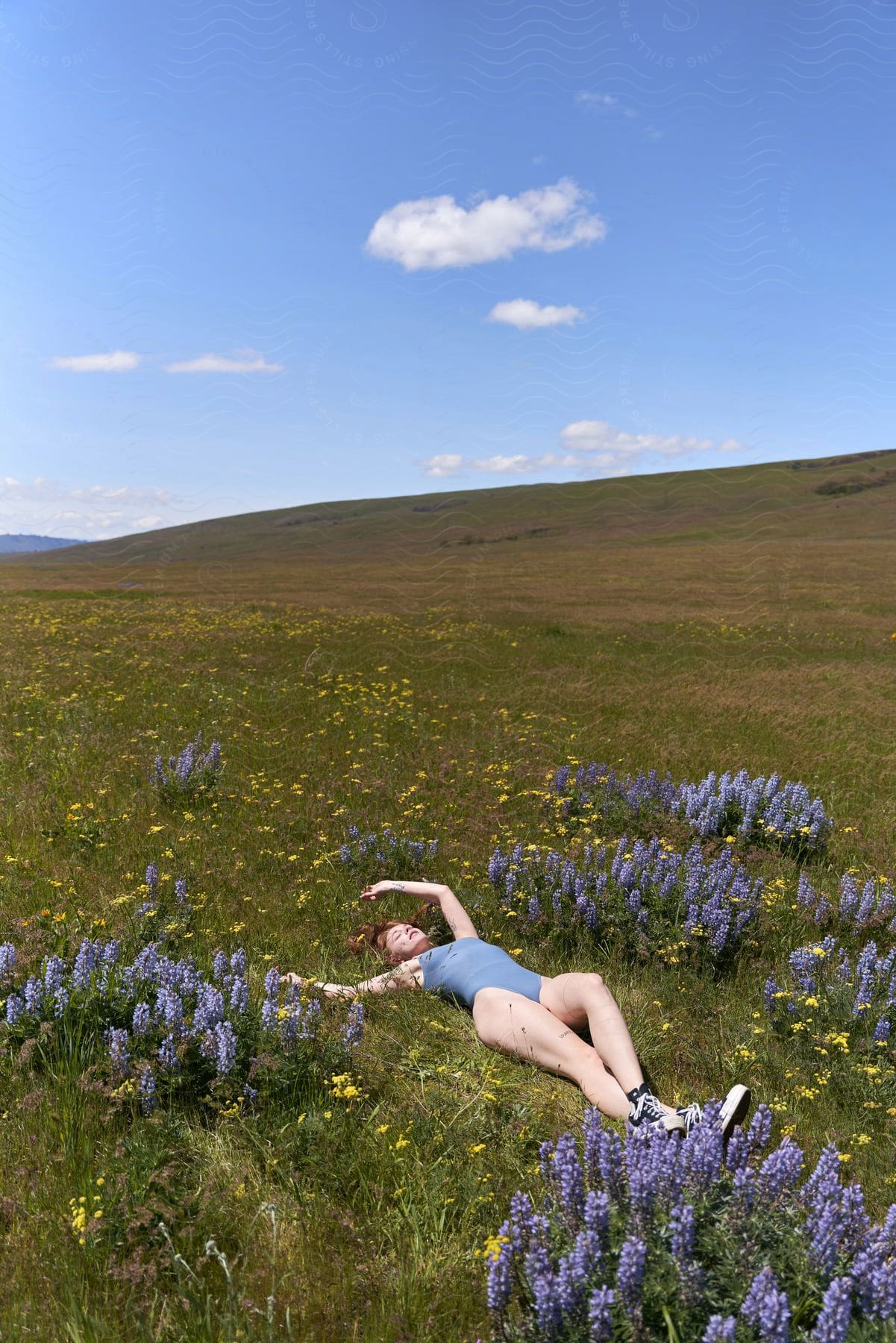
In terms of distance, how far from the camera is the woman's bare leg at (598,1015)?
4316 mm

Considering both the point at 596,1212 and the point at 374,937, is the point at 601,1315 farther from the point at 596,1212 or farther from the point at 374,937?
the point at 374,937

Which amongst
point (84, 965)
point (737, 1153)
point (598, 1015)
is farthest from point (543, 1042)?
point (84, 965)

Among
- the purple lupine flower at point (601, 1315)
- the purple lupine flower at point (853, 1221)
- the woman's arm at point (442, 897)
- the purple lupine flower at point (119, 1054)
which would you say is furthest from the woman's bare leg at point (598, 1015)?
the purple lupine flower at point (119, 1054)

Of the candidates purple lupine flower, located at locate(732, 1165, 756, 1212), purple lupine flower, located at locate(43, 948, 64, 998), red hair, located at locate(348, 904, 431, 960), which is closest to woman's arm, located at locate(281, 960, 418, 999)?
red hair, located at locate(348, 904, 431, 960)

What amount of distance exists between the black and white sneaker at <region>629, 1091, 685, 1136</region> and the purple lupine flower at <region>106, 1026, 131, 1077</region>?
275 cm

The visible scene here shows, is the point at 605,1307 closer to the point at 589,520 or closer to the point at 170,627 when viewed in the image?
the point at 170,627

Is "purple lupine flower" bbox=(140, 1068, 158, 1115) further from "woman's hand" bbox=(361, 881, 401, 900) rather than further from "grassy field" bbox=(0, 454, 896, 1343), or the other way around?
"woman's hand" bbox=(361, 881, 401, 900)

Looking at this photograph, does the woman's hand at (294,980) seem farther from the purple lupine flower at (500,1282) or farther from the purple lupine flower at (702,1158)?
the purple lupine flower at (702,1158)

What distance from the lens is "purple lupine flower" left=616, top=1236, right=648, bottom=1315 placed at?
251cm

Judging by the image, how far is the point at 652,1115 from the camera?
12.7 feet

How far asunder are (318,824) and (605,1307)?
6252 mm

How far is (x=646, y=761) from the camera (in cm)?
1087

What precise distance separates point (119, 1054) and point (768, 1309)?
3317 millimetres

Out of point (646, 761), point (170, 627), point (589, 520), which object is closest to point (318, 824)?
point (646, 761)
